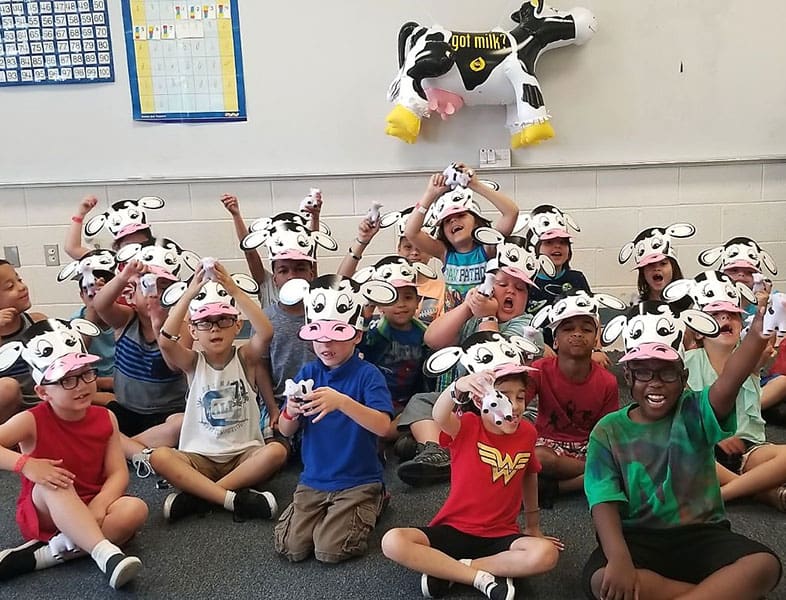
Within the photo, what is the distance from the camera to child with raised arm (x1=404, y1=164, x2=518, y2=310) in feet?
8.75

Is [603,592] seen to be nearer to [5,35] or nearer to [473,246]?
A: [473,246]

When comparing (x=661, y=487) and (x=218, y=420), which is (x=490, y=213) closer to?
(x=218, y=420)

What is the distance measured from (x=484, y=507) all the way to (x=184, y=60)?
8.54 feet

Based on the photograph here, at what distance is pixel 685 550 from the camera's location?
5.11 ft

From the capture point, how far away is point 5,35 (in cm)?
340

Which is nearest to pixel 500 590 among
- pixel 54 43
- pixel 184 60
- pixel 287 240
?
pixel 287 240

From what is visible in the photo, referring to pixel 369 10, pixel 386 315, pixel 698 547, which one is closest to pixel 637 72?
pixel 369 10

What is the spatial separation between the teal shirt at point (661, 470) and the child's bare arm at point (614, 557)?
0.03 meters

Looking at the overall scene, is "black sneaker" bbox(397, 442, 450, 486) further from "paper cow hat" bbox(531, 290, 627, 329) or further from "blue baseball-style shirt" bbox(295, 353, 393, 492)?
"paper cow hat" bbox(531, 290, 627, 329)

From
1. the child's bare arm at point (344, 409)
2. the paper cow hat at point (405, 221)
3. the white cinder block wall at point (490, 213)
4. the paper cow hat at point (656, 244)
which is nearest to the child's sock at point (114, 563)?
the child's bare arm at point (344, 409)

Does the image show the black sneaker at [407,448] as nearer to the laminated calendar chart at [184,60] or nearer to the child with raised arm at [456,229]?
the child with raised arm at [456,229]

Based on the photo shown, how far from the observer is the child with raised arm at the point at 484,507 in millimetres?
1625

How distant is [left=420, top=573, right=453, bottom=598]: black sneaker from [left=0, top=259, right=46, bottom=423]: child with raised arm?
5.27ft

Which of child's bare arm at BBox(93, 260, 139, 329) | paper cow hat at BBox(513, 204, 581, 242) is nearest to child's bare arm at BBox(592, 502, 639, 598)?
paper cow hat at BBox(513, 204, 581, 242)
